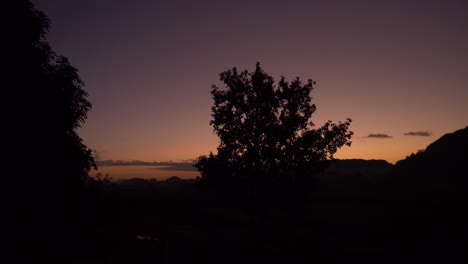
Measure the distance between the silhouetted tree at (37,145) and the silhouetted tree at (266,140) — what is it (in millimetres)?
11162

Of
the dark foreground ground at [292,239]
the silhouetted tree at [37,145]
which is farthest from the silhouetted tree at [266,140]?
the silhouetted tree at [37,145]

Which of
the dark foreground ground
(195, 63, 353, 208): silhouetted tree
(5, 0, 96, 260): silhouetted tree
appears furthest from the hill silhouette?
(5, 0, 96, 260): silhouetted tree

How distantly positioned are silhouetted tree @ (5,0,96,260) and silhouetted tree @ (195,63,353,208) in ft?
36.6

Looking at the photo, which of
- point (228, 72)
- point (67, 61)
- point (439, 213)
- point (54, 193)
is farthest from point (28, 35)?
point (439, 213)

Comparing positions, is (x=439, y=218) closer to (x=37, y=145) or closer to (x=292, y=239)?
(x=292, y=239)

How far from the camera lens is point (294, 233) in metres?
42.2

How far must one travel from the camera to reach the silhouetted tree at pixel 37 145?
1891cm

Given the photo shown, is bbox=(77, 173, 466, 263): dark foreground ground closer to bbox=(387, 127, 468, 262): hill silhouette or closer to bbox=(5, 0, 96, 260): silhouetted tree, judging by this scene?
bbox=(387, 127, 468, 262): hill silhouette

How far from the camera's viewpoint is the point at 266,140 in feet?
90.5

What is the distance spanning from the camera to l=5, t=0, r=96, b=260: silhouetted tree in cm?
1891

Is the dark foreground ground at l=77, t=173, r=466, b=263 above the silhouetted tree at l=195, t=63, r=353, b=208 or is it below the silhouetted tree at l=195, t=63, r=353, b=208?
below

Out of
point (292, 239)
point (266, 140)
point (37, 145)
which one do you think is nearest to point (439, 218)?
point (292, 239)

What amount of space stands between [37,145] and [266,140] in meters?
15.5

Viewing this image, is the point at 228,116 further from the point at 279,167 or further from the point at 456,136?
the point at 456,136
